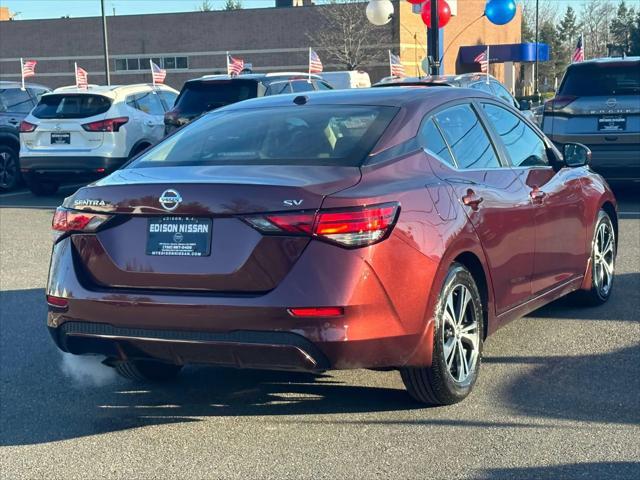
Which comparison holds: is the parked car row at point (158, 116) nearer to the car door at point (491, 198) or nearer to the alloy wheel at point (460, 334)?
the car door at point (491, 198)

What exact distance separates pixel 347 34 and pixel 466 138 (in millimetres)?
50157

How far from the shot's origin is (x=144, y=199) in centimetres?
453

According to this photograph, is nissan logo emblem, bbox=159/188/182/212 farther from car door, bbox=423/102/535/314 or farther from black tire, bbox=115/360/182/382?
car door, bbox=423/102/535/314

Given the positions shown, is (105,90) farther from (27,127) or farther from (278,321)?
(278,321)

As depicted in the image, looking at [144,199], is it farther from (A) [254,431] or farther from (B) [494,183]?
(B) [494,183]

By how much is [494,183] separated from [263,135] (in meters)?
1.39

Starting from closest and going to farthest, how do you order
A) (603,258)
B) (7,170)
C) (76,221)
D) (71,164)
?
(76,221)
(603,258)
(71,164)
(7,170)

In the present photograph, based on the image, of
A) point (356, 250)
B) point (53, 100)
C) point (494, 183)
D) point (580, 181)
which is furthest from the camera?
point (53, 100)

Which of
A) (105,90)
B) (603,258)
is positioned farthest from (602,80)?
(105,90)

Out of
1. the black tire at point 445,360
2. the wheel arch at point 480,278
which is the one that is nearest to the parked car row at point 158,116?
the wheel arch at point 480,278

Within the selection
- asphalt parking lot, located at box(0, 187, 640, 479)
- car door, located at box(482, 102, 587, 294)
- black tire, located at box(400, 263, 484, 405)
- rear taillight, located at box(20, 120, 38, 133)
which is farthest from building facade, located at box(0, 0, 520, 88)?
black tire, located at box(400, 263, 484, 405)

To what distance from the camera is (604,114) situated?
41.2 feet

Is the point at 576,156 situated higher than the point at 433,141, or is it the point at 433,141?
the point at 433,141

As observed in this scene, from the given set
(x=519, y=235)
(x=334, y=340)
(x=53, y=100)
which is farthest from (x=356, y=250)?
(x=53, y=100)
